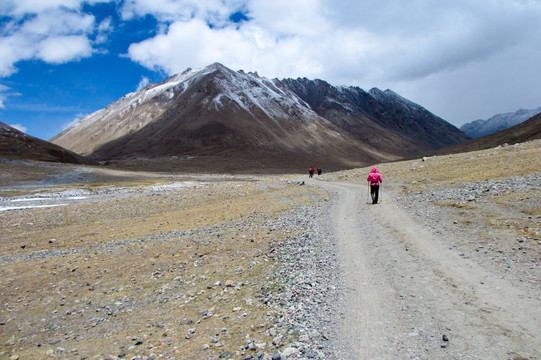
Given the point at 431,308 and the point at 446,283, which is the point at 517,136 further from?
the point at 431,308

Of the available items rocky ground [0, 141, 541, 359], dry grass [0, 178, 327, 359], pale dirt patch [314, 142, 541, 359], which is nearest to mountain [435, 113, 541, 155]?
rocky ground [0, 141, 541, 359]

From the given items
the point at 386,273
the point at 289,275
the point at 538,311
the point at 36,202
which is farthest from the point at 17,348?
the point at 36,202

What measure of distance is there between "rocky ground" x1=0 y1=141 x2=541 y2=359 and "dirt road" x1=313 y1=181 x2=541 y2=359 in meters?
0.07

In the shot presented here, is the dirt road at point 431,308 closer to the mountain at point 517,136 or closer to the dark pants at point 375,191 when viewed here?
the dark pants at point 375,191

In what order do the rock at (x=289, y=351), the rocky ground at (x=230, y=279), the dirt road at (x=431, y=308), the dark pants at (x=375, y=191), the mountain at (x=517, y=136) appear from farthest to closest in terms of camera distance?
1. the mountain at (x=517, y=136)
2. the dark pants at (x=375, y=191)
3. the rocky ground at (x=230, y=279)
4. the rock at (x=289, y=351)
5. the dirt road at (x=431, y=308)

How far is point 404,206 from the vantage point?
23703mm

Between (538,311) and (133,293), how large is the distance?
42.9 ft

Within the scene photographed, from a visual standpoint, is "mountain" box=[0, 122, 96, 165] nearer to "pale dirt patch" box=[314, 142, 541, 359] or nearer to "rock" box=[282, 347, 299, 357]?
"pale dirt patch" box=[314, 142, 541, 359]

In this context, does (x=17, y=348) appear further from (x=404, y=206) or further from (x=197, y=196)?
(x=197, y=196)

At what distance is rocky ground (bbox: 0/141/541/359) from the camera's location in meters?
8.07

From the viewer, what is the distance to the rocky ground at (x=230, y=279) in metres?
8.07

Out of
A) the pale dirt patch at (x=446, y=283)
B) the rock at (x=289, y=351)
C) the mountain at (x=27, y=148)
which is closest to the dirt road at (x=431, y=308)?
the pale dirt patch at (x=446, y=283)

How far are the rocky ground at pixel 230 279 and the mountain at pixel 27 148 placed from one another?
12476 centimetres

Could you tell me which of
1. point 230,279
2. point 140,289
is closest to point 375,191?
point 230,279
